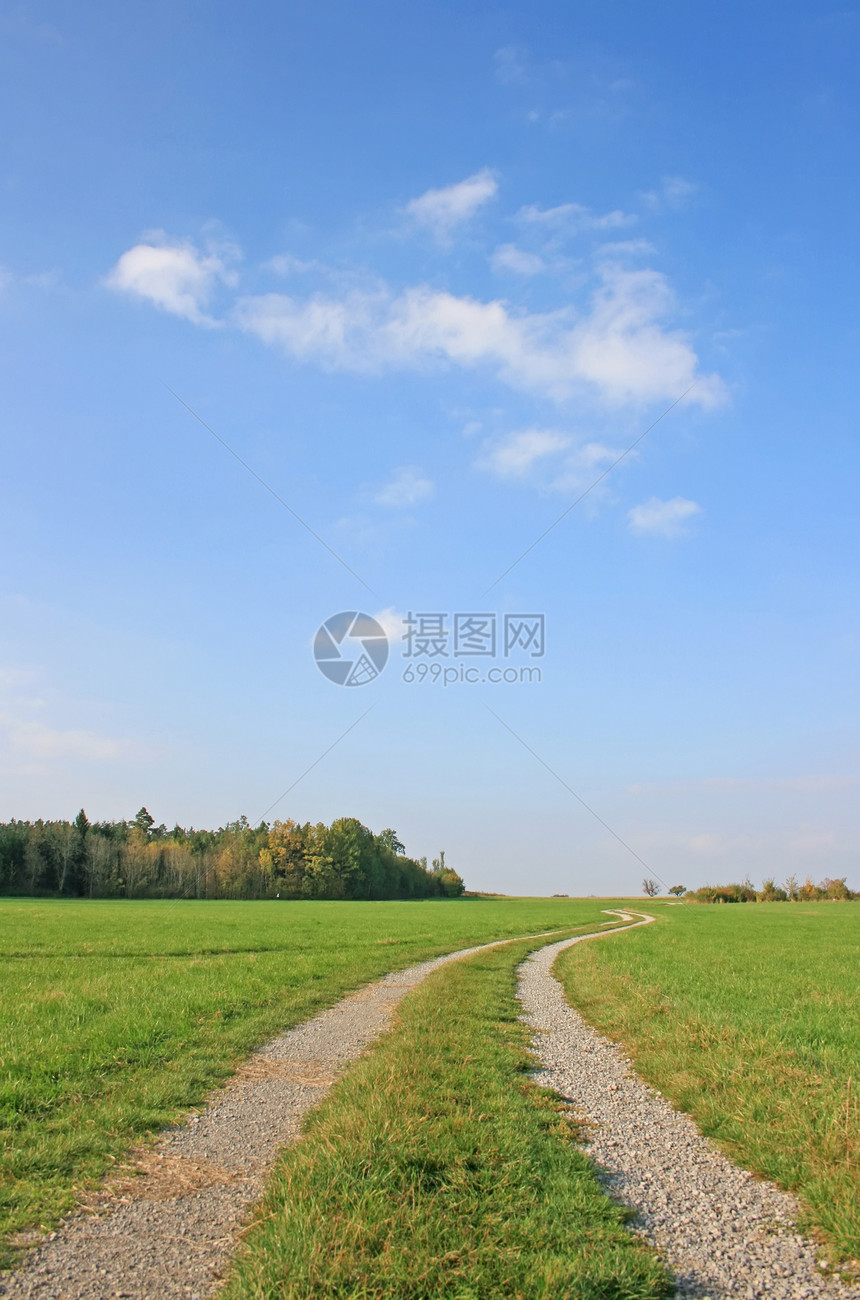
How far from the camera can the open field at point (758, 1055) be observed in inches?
234

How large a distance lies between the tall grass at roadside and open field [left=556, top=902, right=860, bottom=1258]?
1.64 m

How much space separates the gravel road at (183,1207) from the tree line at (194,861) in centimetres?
11436

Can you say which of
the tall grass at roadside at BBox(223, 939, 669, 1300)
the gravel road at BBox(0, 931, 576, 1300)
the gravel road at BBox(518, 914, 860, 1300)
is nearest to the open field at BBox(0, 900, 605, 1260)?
the gravel road at BBox(0, 931, 576, 1300)

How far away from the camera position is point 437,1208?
493 cm

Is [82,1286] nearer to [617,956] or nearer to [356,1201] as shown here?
[356,1201]

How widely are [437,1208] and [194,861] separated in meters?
126

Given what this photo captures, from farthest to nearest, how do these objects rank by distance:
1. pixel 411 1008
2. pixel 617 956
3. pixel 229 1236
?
1. pixel 617 956
2. pixel 411 1008
3. pixel 229 1236

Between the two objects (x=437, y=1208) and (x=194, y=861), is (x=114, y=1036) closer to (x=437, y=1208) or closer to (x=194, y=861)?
Answer: (x=437, y=1208)

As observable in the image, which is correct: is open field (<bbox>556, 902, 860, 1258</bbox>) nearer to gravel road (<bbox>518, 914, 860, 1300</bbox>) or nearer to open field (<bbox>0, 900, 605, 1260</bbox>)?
gravel road (<bbox>518, 914, 860, 1300</bbox>)

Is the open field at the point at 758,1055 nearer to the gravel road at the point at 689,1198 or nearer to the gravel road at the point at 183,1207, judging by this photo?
the gravel road at the point at 689,1198

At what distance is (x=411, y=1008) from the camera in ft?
42.0

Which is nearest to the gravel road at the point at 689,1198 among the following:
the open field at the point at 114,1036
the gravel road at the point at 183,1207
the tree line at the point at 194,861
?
the gravel road at the point at 183,1207

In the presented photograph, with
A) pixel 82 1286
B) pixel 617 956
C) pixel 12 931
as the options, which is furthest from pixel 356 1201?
pixel 12 931

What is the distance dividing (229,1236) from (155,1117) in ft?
9.16
